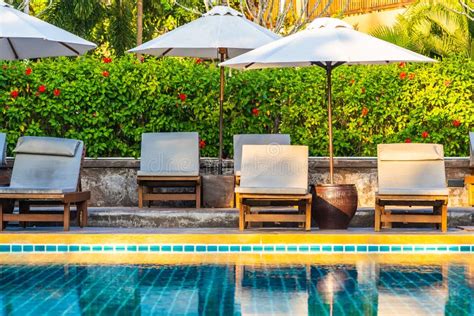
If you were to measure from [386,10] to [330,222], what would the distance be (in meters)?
17.9

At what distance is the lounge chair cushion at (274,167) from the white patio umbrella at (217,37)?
1793 millimetres

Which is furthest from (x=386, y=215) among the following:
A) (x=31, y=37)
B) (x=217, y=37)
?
(x=31, y=37)

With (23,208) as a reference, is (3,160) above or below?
above

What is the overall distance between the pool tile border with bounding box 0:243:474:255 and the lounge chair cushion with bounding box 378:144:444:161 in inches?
55.7

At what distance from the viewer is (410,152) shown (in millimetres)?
12844

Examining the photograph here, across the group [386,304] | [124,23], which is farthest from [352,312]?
[124,23]

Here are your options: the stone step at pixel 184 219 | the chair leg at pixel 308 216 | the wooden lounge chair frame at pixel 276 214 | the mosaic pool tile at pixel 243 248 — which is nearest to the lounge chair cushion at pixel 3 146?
the stone step at pixel 184 219

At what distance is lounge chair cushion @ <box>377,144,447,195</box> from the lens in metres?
12.7

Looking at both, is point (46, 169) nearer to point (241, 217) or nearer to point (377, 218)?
point (241, 217)

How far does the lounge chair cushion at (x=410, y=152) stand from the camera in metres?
12.8

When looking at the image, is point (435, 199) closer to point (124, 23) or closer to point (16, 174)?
point (16, 174)

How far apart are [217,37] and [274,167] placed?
233cm

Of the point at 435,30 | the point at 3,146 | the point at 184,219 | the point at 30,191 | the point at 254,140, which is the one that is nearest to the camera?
the point at 30,191

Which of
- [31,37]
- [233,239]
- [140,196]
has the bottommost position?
[233,239]
